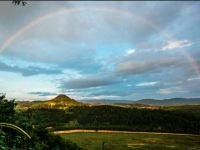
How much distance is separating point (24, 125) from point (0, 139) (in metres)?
2.09

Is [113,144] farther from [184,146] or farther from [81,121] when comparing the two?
[81,121]

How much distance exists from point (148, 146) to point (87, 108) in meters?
49.8

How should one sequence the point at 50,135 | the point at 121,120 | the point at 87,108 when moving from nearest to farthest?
the point at 50,135, the point at 121,120, the point at 87,108

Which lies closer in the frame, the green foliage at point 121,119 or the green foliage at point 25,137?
the green foliage at point 25,137

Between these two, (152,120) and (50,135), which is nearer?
(50,135)

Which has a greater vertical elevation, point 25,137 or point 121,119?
point 121,119

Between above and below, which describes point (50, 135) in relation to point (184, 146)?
above

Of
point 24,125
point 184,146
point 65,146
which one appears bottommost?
point 184,146

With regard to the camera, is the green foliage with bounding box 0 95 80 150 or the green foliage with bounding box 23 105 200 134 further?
the green foliage with bounding box 23 105 200 134

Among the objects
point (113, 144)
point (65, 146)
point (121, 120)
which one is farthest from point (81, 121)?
point (65, 146)

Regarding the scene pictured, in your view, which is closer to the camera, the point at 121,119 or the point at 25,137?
the point at 25,137

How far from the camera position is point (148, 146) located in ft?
169

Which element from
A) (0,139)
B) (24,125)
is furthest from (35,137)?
(0,139)

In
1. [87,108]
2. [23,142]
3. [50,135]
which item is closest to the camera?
[23,142]
